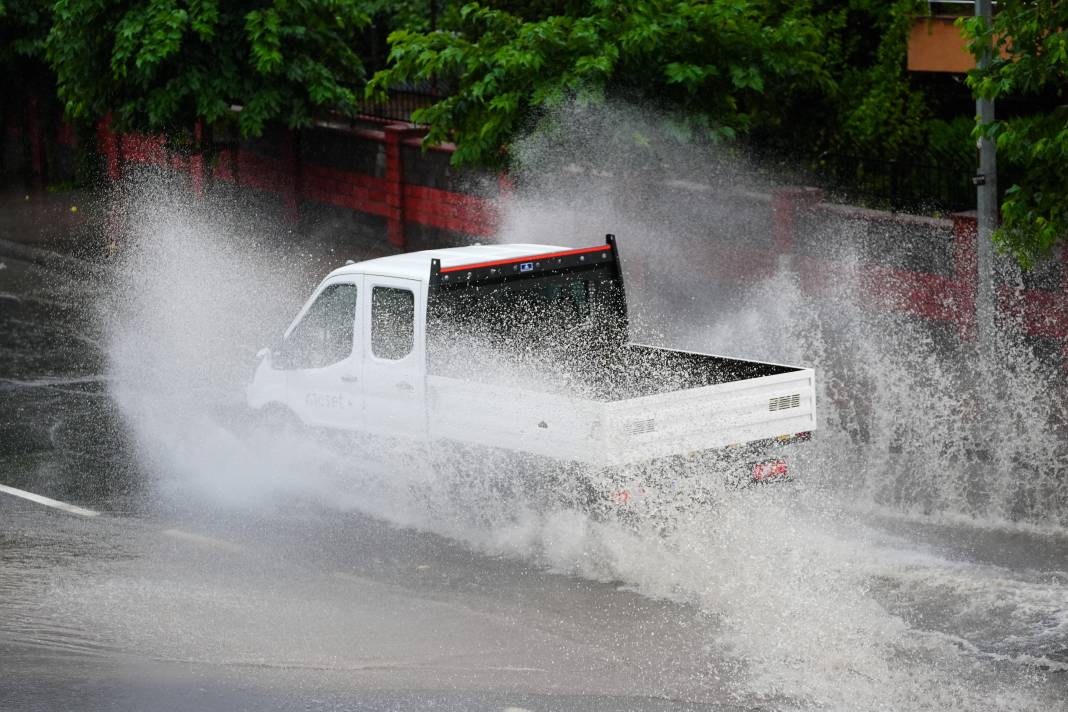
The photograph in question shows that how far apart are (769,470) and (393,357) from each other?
2682 millimetres

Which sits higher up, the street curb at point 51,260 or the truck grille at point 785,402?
the street curb at point 51,260

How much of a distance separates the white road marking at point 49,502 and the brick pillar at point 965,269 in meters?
8.29

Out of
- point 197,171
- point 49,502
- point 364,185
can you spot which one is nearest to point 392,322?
point 49,502

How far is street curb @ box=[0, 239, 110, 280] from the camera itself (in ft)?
70.9

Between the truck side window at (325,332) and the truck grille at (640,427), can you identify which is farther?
the truck side window at (325,332)

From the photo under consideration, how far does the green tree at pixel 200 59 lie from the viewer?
20.5 metres

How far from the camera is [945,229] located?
48.8ft

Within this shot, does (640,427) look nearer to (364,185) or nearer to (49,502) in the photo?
(49,502)

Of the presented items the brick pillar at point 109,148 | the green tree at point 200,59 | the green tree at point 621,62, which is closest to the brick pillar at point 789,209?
the green tree at point 621,62

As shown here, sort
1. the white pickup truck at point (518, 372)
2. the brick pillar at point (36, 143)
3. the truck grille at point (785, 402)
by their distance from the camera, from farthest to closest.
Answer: the brick pillar at point (36, 143) → the truck grille at point (785, 402) → the white pickup truck at point (518, 372)

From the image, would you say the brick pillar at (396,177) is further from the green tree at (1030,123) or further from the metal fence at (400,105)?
the green tree at (1030,123)

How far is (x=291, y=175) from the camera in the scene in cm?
2406

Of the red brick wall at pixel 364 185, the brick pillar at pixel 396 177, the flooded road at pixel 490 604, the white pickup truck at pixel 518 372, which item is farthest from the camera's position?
the brick pillar at pixel 396 177

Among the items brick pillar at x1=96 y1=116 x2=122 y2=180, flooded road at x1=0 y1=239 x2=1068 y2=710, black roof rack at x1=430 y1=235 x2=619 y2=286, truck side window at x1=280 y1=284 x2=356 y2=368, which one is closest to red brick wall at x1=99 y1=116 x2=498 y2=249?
brick pillar at x1=96 y1=116 x2=122 y2=180
